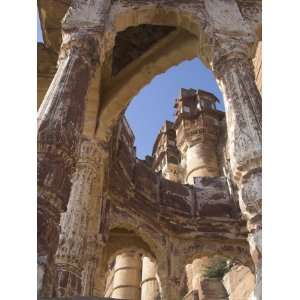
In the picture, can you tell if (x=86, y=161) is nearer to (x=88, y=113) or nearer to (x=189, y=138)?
(x=88, y=113)

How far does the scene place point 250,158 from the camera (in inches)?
208

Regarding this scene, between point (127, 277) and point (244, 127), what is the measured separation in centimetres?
1155

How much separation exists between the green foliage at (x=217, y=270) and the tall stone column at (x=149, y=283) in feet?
5.91

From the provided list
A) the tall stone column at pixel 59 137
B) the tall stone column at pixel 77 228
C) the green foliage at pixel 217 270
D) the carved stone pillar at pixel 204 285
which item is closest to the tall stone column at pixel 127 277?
the carved stone pillar at pixel 204 285

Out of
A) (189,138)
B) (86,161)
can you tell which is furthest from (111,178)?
(189,138)

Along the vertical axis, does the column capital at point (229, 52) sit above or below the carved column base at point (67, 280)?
above

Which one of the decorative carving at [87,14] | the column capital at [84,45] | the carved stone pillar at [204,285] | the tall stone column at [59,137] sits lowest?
the carved stone pillar at [204,285]

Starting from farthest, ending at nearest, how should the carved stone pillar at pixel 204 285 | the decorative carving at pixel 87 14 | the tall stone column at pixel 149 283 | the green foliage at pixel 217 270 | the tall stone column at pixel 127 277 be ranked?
the tall stone column at pixel 127 277, the tall stone column at pixel 149 283, the green foliage at pixel 217 270, the carved stone pillar at pixel 204 285, the decorative carving at pixel 87 14

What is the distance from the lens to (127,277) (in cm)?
1608

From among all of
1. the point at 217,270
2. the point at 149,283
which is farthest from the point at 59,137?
the point at 149,283

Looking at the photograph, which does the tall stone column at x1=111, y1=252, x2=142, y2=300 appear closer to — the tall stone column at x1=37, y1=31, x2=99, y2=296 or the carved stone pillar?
the carved stone pillar

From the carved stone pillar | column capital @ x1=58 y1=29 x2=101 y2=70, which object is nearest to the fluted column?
column capital @ x1=58 y1=29 x2=101 y2=70

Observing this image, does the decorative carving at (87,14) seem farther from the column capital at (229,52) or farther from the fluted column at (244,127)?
the fluted column at (244,127)

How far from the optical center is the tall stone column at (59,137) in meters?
4.40
